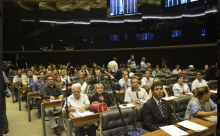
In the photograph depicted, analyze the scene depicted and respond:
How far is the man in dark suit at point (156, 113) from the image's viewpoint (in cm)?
267

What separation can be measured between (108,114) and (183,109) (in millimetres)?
1751

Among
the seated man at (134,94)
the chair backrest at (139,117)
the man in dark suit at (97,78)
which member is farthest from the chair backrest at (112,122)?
the man in dark suit at (97,78)

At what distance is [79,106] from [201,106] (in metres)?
2.27

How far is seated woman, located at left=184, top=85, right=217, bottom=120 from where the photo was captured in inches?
107

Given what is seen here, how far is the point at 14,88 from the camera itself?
735cm

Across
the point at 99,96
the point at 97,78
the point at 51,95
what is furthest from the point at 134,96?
the point at 97,78

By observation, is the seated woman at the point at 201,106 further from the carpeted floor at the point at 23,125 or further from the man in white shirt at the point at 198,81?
the man in white shirt at the point at 198,81

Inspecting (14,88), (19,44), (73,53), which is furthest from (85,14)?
(14,88)

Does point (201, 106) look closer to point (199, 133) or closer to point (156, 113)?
point (199, 133)

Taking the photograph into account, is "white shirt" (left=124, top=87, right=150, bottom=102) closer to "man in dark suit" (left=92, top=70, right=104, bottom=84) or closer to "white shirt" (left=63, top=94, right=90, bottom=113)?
"white shirt" (left=63, top=94, right=90, bottom=113)

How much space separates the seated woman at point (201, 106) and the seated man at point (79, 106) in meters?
1.79

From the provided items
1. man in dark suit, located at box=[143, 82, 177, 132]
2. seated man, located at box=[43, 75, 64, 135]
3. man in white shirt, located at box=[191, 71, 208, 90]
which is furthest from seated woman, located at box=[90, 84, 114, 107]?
man in white shirt, located at box=[191, 71, 208, 90]

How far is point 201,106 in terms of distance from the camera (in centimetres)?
280

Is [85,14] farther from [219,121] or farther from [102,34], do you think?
[219,121]
